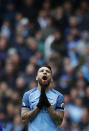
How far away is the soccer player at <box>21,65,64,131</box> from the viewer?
5.19 m

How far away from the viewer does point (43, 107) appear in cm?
521

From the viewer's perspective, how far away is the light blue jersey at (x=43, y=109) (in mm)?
5277

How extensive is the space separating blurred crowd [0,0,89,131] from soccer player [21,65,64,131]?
3546 mm

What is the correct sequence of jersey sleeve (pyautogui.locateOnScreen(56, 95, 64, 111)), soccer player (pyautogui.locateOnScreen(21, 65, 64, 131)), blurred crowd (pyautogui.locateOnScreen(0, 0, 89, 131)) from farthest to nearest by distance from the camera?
blurred crowd (pyautogui.locateOnScreen(0, 0, 89, 131))
jersey sleeve (pyautogui.locateOnScreen(56, 95, 64, 111))
soccer player (pyautogui.locateOnScreen(21, 65, 64, 131))

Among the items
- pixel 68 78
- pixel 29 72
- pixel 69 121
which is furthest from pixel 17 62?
pixel 69 121

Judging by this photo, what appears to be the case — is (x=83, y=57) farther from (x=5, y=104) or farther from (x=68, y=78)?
(x=5, y=104)

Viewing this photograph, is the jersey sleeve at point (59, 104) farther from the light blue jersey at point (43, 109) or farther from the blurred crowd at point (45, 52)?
the blurred crowd at point (45, 52)

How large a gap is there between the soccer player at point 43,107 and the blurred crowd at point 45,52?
355 centimetres

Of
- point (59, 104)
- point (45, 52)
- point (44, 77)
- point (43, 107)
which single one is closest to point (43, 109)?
point (43, 107)

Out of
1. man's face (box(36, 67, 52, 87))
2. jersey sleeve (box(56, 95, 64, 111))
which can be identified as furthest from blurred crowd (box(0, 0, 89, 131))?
man's face (box(36, 67, 52, 87))

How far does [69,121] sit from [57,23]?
263 centimetres

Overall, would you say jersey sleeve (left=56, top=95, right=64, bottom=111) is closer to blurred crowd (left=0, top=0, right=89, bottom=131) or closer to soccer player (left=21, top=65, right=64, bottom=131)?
soccer player (left=21, top=65, right=64, bottom=131)

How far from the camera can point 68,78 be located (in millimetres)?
9984

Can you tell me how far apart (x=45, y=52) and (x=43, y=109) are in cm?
533
